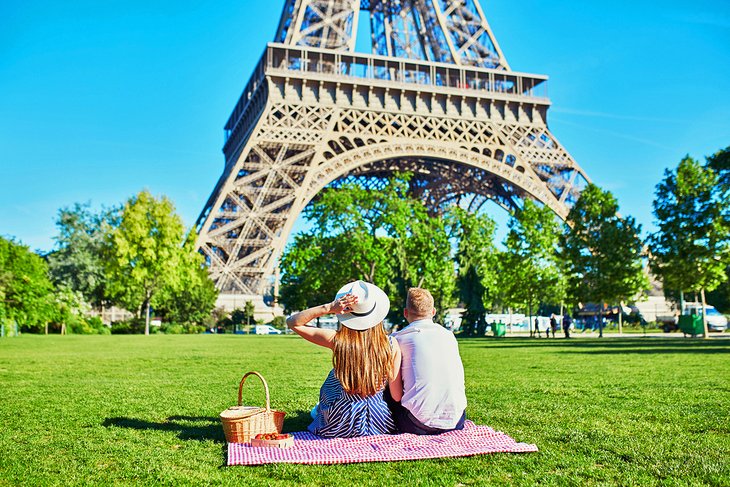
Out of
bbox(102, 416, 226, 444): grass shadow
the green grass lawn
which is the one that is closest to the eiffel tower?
the green grass lawn

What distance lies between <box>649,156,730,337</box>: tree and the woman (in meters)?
21.9

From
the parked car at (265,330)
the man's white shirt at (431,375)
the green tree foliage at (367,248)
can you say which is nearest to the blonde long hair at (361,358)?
the man's white shirt at (431,375)

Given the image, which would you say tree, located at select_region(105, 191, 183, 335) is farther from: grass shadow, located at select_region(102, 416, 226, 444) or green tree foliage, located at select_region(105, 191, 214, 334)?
grass shadow, located at select_region(102, 416, 226, 444)

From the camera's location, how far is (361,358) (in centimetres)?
512

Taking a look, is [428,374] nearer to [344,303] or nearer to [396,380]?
[396,380]

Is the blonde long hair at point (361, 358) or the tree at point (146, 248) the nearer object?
the blonde long hair at point (361, 358)

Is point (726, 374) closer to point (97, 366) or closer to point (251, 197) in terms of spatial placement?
point (97, 366)

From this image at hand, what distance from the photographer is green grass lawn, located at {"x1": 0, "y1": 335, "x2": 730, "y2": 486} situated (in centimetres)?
432

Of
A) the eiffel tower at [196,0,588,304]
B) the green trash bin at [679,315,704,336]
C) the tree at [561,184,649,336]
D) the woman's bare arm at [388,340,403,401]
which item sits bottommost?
the woman's bare arm at [388,340,403,401]

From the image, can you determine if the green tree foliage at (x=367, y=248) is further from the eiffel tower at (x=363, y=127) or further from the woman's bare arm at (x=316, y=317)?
the woman's bare arm at (x=316, y=317)

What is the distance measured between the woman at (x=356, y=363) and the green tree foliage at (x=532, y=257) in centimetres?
2977

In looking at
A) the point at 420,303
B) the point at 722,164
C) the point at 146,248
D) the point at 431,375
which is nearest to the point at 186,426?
the point at 431,375

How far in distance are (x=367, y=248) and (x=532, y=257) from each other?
8.92m

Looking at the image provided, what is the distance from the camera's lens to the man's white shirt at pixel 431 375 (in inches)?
209
